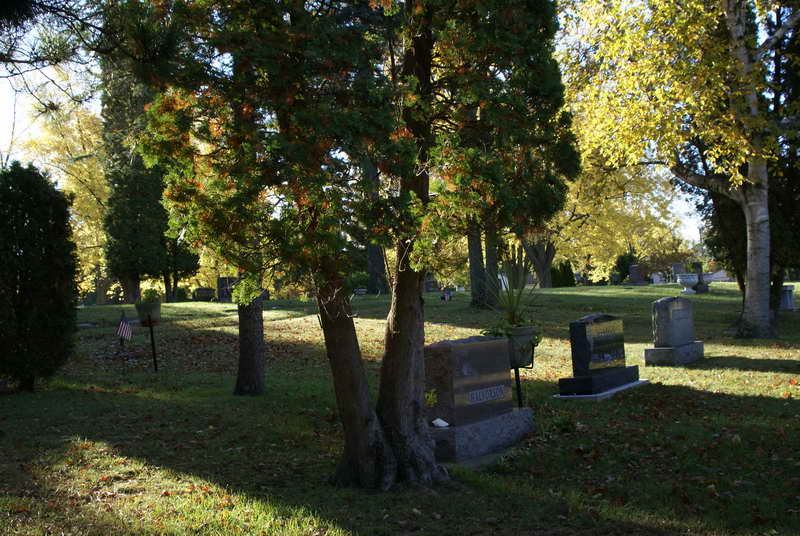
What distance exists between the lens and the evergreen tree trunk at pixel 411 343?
21.2 feet

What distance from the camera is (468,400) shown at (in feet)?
27.2

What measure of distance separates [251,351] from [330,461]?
330 centimetres

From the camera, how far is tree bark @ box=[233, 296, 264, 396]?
10.2 metres

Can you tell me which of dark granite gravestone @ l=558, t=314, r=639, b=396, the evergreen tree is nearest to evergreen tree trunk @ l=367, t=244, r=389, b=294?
the evergreen tree

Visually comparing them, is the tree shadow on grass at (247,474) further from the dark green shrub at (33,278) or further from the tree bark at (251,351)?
the dark green shrub at (33,278)

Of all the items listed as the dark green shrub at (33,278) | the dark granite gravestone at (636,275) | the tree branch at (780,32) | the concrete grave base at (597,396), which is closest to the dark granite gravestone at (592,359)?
the concrete grave base at (597,396)

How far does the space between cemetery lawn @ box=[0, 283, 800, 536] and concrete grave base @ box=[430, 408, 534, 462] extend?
23 centimetres

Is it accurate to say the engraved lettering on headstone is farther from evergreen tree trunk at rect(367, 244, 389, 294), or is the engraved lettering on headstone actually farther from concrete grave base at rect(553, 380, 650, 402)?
evergreen tree trunk at rect(367, 244, 389, 294)

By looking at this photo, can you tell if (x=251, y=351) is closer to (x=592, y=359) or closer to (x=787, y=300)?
(x=592, y=359)

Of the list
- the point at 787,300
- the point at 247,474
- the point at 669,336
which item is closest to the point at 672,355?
the point at 669,336

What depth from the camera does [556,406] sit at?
35.0 ft

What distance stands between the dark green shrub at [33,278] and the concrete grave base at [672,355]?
10.8m

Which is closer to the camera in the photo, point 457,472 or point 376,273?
point 457,472

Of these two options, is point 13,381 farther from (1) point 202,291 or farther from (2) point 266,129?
(1) point 202,291
